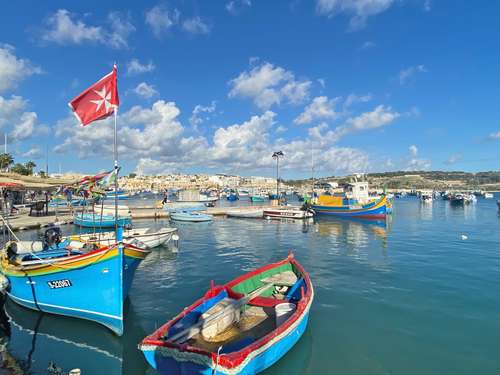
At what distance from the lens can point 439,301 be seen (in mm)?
14555

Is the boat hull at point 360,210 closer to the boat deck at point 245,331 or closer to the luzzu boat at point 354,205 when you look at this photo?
the luzzu boat at point 354,205

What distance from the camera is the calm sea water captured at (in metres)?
9.30

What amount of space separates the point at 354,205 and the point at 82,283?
165ft

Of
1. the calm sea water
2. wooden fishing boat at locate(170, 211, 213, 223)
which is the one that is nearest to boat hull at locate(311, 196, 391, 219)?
the calm sea water

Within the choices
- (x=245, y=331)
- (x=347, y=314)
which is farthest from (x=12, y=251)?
(x=347, y=314)

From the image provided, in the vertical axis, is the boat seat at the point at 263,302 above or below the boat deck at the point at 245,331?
above

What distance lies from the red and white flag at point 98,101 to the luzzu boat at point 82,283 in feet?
13.9

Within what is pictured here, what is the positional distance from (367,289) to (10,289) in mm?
16320

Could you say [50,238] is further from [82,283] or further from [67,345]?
[67,345]

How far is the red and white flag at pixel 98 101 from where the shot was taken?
383 inches

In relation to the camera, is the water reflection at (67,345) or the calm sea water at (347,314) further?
the calm sea water at (347,314)

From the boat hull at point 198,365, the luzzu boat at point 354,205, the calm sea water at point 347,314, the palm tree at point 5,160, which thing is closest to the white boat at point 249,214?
the luzzu boat at point 354,205

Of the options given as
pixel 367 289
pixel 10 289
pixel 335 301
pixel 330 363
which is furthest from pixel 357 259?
pixel 10 289

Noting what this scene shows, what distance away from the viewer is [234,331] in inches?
369
